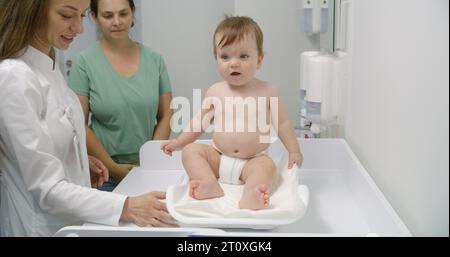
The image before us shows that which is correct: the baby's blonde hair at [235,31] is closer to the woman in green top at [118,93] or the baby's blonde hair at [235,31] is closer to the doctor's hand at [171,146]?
the doctor's hand at [171,146]

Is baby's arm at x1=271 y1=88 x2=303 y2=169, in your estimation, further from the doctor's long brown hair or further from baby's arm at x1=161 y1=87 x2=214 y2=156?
the doctor's long brown hair

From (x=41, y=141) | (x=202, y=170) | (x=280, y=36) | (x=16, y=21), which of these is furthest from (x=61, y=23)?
(x=280, y=36)

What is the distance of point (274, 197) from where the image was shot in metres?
0.74

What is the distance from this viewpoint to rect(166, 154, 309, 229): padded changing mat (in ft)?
2.12

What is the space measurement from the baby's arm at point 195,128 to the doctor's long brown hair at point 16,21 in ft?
0.95

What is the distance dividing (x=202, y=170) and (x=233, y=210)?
0.44 feet

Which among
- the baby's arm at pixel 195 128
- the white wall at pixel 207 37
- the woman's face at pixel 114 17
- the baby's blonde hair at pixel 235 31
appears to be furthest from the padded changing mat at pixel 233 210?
the white wall at pixel 207 37

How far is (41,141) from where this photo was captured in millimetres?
693

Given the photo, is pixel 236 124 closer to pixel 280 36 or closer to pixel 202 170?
pixel 202 170

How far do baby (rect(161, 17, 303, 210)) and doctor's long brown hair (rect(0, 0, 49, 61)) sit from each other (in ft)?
0.91

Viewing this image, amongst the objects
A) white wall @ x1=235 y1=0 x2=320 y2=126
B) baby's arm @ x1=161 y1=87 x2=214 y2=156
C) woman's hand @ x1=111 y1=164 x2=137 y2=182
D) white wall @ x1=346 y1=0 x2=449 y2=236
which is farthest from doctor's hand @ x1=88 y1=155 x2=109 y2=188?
white wall @ x1=235 y1=0 x2=320 y2=126

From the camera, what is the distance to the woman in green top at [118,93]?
112 cm

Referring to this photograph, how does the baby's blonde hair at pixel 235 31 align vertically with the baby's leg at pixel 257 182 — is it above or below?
above
